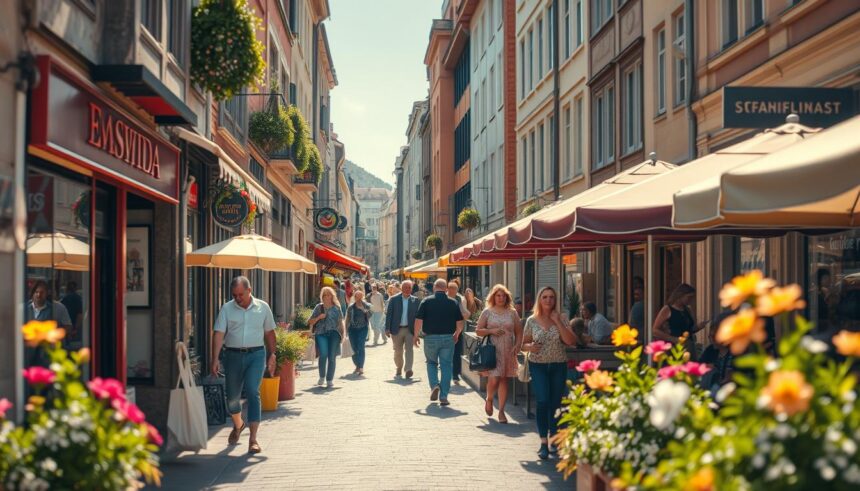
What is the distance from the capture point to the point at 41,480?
11.7ft

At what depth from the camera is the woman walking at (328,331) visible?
15727 mm

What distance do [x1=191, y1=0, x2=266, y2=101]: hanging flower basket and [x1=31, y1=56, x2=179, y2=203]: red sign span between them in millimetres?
1395

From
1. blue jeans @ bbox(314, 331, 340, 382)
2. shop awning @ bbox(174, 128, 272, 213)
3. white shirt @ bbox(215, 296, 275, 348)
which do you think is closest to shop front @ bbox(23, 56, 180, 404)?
shop awning @ bbox(174, 128, 272, 213)

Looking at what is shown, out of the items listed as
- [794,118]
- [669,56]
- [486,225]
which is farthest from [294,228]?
[794,118]

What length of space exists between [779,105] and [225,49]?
6.22 m

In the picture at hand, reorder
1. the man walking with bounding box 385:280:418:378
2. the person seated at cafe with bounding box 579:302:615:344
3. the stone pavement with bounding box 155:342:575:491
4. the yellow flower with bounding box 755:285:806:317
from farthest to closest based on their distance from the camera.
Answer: the man walking with bounding box 385:280:418:378, the person seated at cafe with bounding box 579:302:615:344, the stone pavement with bounding box 155:342:575:491, the yellow flower with bounding box 755:285:806:317

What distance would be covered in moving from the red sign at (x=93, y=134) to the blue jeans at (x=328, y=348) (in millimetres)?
6209

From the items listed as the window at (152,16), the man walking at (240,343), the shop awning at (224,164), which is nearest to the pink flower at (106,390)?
the man walking at (240,343)

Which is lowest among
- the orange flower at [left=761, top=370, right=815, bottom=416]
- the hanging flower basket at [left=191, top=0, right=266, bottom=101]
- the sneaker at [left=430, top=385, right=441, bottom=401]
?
the sneaker at [left=430, top=385, right=441, bottom=401]

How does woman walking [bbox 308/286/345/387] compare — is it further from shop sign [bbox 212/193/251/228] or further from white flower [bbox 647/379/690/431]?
white flower [bbox 647/379/690/431]

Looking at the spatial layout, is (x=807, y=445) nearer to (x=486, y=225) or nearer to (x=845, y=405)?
(x=845, y=405)

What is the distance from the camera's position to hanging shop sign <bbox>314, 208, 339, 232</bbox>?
1368 inches

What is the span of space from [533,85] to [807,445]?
27.0 metres

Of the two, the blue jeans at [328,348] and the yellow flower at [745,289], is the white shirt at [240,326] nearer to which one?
the blue jeans at [328,348]
